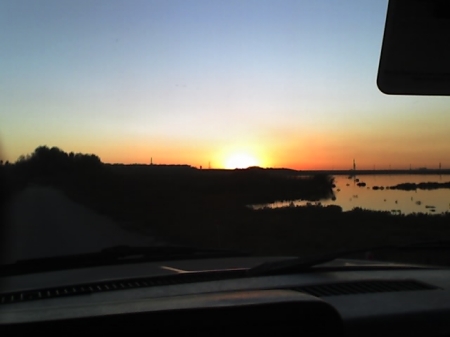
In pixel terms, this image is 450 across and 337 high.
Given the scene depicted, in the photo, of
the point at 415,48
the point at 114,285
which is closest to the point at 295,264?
the point at 114,285

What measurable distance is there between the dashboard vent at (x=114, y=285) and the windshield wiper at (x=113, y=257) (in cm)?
100

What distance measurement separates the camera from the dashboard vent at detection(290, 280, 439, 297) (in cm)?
330

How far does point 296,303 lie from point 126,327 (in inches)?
25.5

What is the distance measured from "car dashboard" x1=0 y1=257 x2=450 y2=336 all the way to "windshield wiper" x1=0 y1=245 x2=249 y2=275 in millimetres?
141

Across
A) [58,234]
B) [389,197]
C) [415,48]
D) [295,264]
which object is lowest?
[58,234]

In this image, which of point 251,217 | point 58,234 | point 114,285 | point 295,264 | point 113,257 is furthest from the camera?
point 251,217

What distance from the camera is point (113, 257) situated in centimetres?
512

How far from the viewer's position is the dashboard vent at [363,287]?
3.30 m

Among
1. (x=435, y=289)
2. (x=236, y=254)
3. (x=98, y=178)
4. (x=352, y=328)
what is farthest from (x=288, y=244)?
(x=98, y=178)

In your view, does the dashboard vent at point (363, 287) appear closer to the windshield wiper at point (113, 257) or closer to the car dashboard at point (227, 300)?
the car dashboard at point (227, 300)

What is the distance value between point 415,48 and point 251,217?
18.5m

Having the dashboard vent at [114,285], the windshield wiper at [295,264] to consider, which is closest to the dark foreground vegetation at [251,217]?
the windshield wiper at [295,264]

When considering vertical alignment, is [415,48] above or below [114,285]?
above

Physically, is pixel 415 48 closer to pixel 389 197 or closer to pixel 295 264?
pixel 295 264
